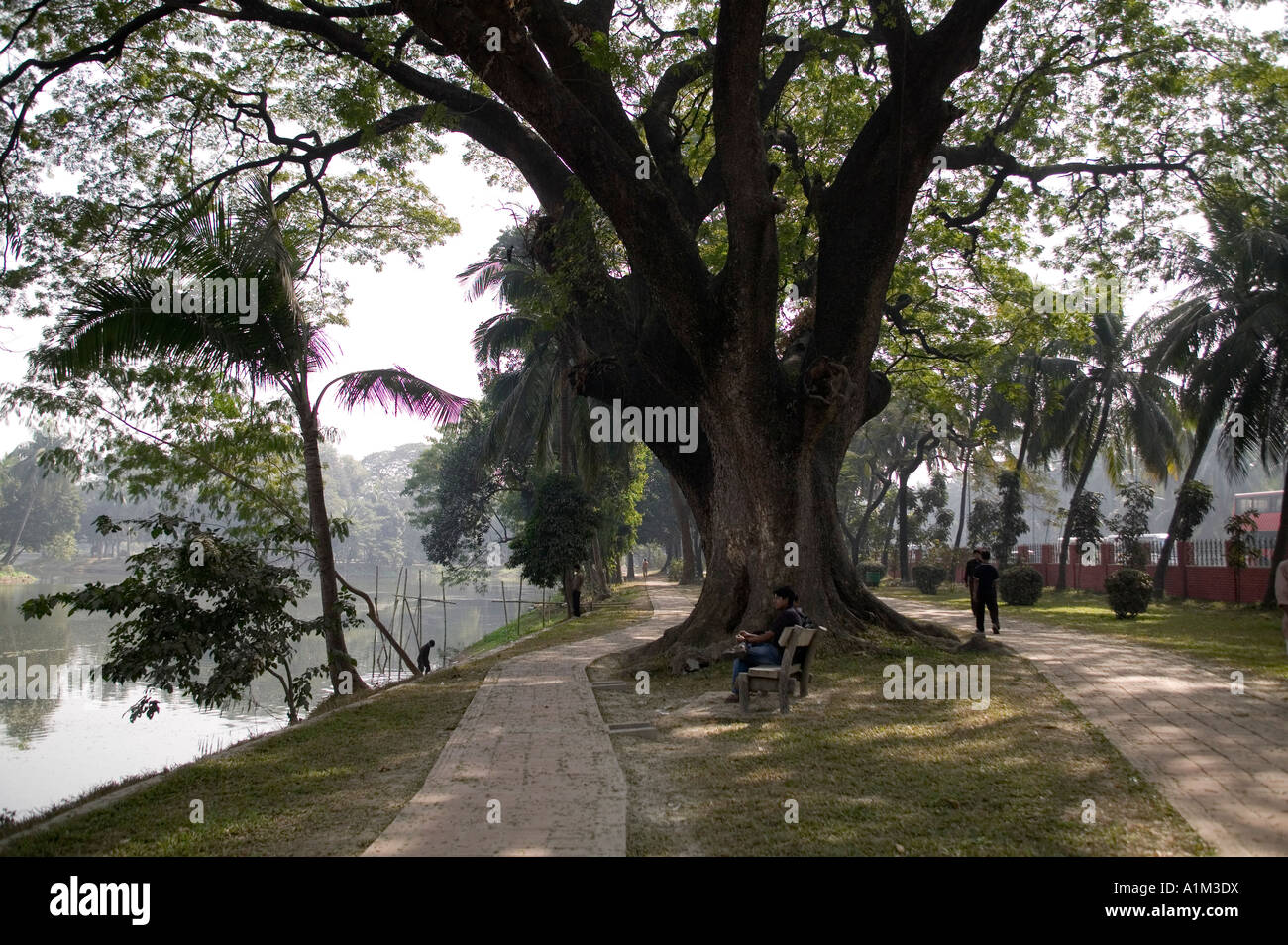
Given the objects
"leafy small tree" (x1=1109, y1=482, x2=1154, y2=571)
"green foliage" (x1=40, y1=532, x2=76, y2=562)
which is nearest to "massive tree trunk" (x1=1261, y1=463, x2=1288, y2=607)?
"leafy small tree" (x1=1109, y1=482, x2=1154, y2=571)

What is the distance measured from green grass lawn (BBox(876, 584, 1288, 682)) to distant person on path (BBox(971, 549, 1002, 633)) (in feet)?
7.08

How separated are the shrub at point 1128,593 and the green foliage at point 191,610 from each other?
56.2 ft

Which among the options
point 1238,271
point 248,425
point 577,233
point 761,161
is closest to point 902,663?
point 761,161

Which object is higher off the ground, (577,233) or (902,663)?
(577,233)

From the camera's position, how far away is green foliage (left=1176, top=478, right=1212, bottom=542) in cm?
2566

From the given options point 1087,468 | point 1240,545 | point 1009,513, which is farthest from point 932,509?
point 1240,545

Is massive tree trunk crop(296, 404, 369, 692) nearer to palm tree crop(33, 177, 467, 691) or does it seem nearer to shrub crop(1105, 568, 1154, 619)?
palm tree crop(33, 177, 467, 691)

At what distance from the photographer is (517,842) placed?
4.68 metres

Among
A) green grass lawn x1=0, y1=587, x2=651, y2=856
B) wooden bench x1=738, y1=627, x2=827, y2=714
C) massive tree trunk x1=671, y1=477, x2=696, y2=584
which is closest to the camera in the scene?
green grass lawn x1=0, y1=587, x2=651, y2=856

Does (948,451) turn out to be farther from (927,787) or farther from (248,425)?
(927,787)

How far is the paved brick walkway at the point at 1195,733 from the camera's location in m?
5.03

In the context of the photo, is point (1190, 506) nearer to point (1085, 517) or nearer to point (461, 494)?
point (1085, 517)

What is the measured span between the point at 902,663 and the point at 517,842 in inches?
288

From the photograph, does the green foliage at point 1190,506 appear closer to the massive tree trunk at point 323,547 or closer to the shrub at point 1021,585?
the shrub at point 1021,585
